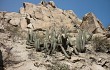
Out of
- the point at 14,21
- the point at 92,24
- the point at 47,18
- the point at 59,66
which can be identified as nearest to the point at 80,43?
the point at 59,66

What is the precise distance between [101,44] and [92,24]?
4.58 metres

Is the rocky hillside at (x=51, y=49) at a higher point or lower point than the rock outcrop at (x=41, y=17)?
lower

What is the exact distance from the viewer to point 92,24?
19.3 meters

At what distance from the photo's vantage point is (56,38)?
1384 centimetres

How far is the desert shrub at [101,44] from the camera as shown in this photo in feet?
48.3

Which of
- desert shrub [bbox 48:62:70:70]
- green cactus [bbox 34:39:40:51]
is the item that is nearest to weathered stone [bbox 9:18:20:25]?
green cactus [bbox 34:39:40:51]

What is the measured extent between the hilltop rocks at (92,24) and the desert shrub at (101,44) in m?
2.79

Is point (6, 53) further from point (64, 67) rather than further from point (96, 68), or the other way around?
point (96, 68)

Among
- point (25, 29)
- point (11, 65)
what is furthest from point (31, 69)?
point (25, 29)

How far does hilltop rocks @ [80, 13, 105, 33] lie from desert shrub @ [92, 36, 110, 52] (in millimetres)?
2792

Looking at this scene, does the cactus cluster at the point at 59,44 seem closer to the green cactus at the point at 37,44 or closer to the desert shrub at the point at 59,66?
the green cactus at the point at 37,44

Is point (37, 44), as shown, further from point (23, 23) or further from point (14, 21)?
point (14, 21)

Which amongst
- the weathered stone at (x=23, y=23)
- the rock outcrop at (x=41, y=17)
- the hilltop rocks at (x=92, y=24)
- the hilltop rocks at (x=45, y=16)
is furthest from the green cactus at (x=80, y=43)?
the weathered stone at (x=23, y=23)

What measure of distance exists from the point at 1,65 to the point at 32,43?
276 centimetres
